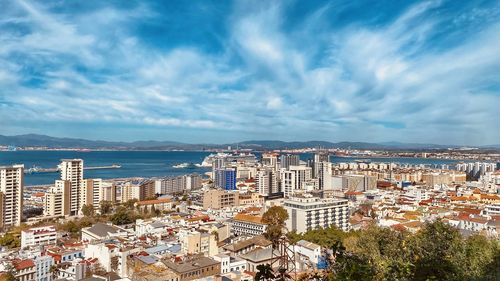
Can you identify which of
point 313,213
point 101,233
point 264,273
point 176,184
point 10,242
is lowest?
point 10,242

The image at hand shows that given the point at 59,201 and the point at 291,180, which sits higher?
the point at 291,180

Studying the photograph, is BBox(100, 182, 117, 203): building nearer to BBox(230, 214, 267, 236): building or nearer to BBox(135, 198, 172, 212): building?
BBox(135, 198, 172, 212): building

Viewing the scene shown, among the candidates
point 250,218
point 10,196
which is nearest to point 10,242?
point 10,196

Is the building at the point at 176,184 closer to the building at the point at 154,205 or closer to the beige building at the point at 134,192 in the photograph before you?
the beige building at the point at 134,192

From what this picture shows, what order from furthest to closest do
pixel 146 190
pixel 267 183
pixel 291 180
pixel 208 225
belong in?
pixel 291 180 < pixel 267 183 < pixel 146 190 < pixel 208 225

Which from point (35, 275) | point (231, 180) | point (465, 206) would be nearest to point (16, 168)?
point (35, 275)

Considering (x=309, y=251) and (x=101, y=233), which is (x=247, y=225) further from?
(x=309, y=251)

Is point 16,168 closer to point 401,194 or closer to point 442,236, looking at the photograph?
point 442,236

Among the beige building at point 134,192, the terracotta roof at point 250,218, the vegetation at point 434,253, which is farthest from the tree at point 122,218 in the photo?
the vegetation at point 434,253
